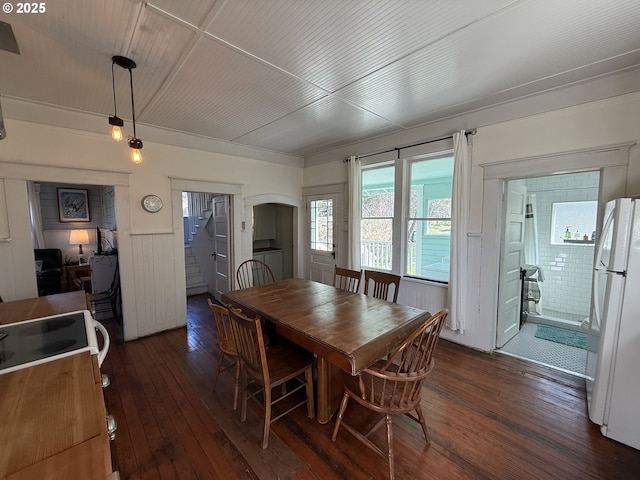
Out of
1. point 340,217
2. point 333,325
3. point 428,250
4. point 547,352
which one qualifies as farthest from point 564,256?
point 333,325

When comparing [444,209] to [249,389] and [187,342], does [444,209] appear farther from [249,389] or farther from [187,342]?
[187,342]

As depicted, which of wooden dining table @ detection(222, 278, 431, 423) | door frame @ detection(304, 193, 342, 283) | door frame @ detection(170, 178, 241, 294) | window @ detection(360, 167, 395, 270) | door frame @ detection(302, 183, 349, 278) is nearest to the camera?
wooden dining table @ detection(222, 278, 431, 423)

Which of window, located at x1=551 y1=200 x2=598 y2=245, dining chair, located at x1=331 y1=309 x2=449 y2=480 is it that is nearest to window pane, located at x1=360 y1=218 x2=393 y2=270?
dining chair, located at x1=331 y1=309 x2=449 y2=480

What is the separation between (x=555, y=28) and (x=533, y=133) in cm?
116

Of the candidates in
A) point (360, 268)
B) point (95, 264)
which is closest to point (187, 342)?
point (95, 264)

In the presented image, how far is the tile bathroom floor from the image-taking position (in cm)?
276

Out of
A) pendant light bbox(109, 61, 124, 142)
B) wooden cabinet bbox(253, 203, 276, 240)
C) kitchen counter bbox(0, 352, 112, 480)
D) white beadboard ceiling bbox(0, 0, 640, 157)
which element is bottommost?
kitchen counter bbox(0, 352, 112, 480)

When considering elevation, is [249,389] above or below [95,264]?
below

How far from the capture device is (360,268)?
4113mm

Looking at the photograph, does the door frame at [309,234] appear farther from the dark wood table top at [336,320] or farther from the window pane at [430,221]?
the dark wood table top at [336,320]

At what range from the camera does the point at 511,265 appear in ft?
10.4

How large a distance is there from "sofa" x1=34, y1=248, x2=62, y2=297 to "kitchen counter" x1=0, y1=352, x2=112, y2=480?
5058 millimetres

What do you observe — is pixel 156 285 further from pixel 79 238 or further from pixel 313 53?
pixel 79 238

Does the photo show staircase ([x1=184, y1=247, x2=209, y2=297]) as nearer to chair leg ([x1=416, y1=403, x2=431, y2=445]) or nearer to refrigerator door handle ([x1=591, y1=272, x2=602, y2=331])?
chair leg ([x1=416, y1=403, x2=431, y2=445])
